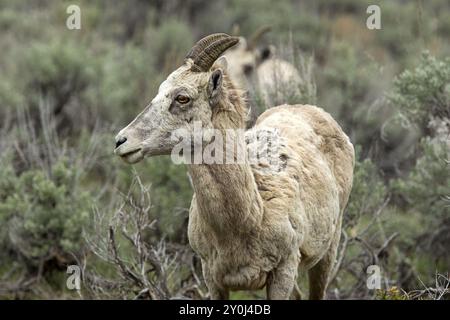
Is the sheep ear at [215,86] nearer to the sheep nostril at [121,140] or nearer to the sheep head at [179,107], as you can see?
the sheep head at [179,107]

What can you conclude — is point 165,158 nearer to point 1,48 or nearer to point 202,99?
point 202,99

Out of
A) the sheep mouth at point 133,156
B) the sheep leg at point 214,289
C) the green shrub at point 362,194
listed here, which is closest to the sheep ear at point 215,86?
the sheep mouth at point 133,156

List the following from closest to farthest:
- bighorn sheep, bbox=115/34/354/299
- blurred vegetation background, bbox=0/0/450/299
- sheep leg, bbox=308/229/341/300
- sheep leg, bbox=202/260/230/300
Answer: bighorn sheep, bbox=115/34/354/299
sheep leg, bbox=202/260/230/300
sheep leg, bbox=308/229/341/300
blurred vegetation background, bbox=0/0/450/299

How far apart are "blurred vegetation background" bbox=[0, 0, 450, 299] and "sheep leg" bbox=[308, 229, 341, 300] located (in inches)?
19.2

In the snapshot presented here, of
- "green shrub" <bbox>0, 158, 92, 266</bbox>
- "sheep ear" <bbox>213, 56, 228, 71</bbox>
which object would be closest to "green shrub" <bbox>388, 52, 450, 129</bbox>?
"sheep ear" <bbox>213, 56, 228, 71</bbox>

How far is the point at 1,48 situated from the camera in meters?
13.4

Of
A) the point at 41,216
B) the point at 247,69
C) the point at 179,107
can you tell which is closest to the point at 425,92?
the point at 179,107

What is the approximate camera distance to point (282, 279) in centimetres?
504

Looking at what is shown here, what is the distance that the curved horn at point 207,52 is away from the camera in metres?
4.85

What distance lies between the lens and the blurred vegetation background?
7371 millimetres

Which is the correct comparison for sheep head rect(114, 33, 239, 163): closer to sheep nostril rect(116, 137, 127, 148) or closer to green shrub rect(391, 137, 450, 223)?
sheep nostril rect(116, 137, 127, 148)

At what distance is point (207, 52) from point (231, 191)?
0.85m

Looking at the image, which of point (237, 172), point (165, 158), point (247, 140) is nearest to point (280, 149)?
point (247, 140)
